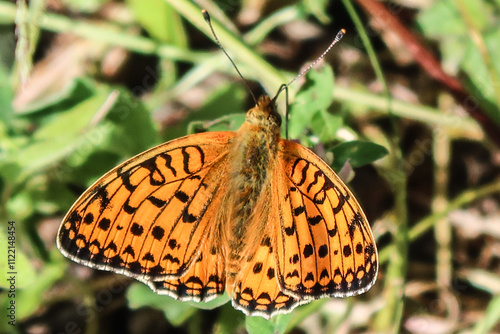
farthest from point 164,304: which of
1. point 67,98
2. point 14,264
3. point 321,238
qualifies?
point 67,98

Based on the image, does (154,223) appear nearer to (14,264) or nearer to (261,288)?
(261,288)

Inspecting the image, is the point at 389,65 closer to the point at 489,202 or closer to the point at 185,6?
the point at 489,202

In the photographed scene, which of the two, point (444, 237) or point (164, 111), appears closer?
point (444, 237)

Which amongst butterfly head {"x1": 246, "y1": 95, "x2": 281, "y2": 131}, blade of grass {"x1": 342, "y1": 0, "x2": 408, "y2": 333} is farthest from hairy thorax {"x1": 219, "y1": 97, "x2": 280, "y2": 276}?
blade of grass {"x1": 342, "y1": 0, "x2": 408, "y2": 333}

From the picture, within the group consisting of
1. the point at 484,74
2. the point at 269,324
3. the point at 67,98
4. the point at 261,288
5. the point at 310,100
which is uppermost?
the point at 484,74

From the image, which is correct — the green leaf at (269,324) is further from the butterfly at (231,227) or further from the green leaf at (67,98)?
the green leaf at (67,98)

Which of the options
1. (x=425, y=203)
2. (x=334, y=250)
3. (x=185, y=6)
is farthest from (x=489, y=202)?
(x=185, y=6)

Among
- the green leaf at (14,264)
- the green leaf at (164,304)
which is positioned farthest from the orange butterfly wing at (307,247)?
the green leaf at (14,264)
